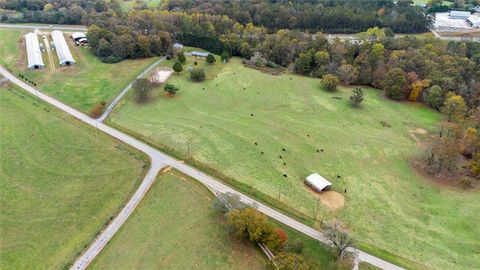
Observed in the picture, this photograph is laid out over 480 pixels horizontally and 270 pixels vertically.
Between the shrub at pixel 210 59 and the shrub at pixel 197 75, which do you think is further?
the shrub at pixel 210 59

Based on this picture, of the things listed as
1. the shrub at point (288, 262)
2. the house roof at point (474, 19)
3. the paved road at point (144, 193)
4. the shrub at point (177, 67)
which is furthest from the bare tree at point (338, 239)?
the house roof at point (474, 19)

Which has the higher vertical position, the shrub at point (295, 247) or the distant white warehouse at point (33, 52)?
the distant white warehouse at point (33, 52)

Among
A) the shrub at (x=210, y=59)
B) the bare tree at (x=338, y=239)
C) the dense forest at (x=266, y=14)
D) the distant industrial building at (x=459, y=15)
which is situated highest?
the distant industrial building at (x=459, y=15)

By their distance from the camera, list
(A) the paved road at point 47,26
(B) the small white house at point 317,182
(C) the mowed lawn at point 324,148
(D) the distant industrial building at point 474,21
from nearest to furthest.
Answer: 1. (C) the mowed lawn at point 324,148
2. (B) the small white house at point 317,182
3. (A) the paved road at point 47,26
4. (D) the distant industrial building at point 474,21

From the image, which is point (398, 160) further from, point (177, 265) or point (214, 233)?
point (177, 265)

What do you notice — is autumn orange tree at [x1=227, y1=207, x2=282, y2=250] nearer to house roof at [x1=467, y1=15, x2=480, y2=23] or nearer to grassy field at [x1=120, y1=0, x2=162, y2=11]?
grassy field at [x1=120, y1=0, x2=162, y2=11]

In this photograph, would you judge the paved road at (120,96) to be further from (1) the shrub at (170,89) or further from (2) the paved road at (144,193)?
(1) the shrub at (170,89)
